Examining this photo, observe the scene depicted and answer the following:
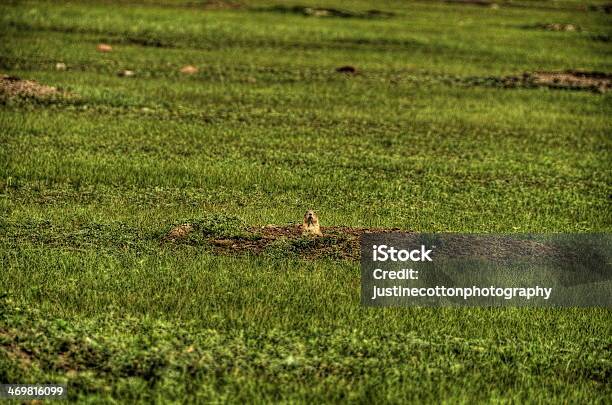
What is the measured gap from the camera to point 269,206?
15.7m

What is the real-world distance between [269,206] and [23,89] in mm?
10712

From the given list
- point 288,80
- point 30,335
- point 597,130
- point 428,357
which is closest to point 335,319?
point 428,357

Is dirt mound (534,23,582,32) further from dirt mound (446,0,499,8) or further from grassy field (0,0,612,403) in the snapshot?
dirt mound (446,0,499,8)

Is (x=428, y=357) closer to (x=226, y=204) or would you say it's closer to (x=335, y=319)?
(x=335, y=319)

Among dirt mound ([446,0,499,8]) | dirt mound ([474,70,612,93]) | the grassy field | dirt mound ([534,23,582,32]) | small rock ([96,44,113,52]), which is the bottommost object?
the grassy field

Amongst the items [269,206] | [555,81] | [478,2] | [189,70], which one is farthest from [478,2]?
[269,206]

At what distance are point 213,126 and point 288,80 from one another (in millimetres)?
7948

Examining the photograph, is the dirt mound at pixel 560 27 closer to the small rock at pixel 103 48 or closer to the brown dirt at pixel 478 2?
the brown dirt at pixel 478 2

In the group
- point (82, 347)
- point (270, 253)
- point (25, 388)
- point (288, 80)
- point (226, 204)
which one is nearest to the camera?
point (25, 388)

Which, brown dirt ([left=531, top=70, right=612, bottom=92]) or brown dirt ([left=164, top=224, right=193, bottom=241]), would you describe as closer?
brown dirt ([left=164, top=224, right=193, bottom=241])

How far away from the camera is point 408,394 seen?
910cm

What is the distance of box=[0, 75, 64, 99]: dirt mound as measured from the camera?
23625 millimetres

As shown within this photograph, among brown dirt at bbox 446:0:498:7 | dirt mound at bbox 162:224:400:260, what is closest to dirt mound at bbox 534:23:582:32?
brown dirt at bbox 446:0:498:7

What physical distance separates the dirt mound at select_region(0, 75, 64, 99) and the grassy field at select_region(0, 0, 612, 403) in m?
0.45
